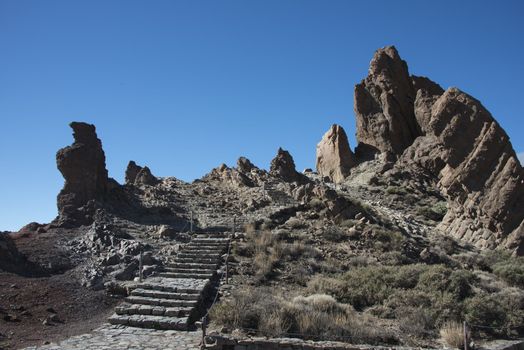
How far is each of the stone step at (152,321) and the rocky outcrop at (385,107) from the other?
26910 millimetres

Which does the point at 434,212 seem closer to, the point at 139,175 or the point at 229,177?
the point at 229,177

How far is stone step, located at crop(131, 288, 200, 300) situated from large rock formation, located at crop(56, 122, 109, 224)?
7.66 metres

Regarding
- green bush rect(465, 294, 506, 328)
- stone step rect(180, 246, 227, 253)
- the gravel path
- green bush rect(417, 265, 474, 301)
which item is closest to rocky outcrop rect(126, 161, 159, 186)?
stone step rect(180, 246, 227, 253)

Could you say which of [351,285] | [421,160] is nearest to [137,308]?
[351,285]

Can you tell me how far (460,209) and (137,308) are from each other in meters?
→ 16.5

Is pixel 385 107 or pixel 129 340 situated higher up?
pixel 385 107

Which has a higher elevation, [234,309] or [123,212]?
[123,212]

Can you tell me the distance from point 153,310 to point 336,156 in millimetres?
26922

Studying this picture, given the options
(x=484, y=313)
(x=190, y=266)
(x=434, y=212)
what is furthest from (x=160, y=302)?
(x=434, y=212)

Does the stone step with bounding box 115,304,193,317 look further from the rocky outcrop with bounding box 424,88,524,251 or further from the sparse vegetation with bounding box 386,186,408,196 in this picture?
the sparse vegetation with bounding box 386,186,408,196

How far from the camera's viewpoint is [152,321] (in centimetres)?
1200

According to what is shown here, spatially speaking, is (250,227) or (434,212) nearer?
(250,227)

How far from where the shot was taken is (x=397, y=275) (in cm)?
1474

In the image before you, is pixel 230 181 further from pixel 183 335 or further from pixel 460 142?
pixel 183 335
